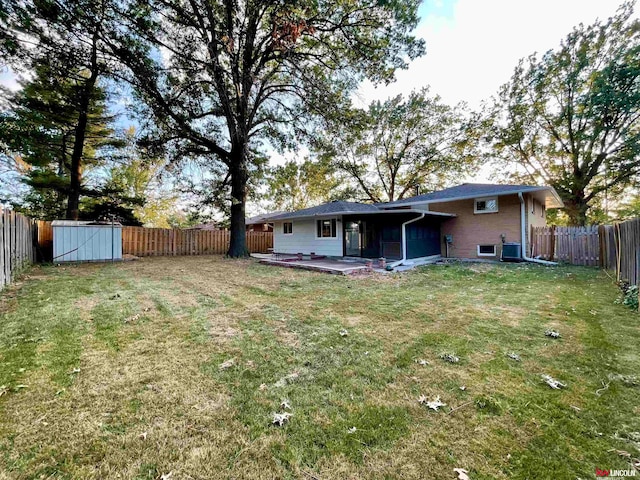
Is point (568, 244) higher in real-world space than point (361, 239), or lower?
lower

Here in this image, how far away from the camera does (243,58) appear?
11.0 metres

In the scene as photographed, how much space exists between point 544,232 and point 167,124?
1672cm

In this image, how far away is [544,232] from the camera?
37.2 ft

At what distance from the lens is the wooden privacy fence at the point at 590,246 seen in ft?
20.2

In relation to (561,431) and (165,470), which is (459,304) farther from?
(165,470)

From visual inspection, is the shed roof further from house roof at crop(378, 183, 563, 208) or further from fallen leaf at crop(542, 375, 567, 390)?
fallen leaf at crop(542, 375, 567, 390)

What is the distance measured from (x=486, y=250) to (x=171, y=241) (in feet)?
54.2

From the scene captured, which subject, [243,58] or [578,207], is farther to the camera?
[578,207]

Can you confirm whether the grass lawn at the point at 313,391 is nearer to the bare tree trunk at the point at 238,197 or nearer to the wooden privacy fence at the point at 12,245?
the wooden privacy fence at the point at 12,245

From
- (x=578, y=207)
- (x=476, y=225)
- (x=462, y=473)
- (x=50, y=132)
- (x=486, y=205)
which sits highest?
(x=50, y=132)

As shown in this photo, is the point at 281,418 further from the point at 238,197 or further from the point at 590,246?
the point at 590,246

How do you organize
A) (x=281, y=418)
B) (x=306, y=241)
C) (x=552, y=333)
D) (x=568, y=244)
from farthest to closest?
1. (x=306, y=241)
2. (x=568, y=244)
3. (x=552, y=333)
4. (x=281, y=418)

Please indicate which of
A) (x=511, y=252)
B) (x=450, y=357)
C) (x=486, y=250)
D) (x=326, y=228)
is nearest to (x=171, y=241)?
(x=326, y=228)

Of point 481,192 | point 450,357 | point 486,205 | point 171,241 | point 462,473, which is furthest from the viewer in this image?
point 171,241
